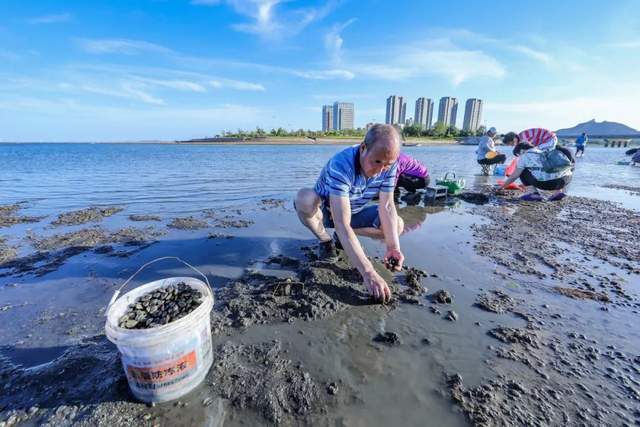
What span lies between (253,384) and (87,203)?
8.04 meters

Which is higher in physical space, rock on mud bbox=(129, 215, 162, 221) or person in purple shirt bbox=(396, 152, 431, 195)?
person in purple shirt bbox=(396, 152, 431, 195)

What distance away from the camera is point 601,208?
702 centimetres

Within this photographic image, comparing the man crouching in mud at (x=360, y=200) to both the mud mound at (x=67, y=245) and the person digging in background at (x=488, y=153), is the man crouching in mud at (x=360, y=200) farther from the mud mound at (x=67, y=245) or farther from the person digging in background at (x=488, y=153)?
the person digging in background at (x=488, y=153)

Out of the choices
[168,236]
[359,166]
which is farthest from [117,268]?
[359,166]

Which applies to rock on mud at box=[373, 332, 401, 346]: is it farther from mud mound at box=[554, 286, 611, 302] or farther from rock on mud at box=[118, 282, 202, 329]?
mud mound at box=[554, 286, 611, 302]

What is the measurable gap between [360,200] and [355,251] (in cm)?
121

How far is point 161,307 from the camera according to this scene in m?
1.97

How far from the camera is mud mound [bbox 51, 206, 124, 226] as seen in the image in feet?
18.7

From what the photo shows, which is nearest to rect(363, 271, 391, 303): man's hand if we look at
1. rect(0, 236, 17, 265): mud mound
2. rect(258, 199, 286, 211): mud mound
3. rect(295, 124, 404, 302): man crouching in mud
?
rect(295, 124, 404, 302): man crouching in mud

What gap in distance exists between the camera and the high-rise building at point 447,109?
414 feet

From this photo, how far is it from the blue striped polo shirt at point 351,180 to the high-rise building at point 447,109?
138967mm

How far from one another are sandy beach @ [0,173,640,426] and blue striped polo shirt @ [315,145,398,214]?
978mm

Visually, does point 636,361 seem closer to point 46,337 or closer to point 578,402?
point 578,402

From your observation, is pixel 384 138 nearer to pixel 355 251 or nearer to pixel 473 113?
pixel 355 251
